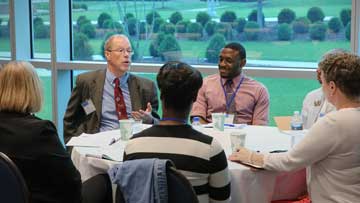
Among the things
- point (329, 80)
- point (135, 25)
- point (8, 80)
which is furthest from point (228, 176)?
point (135, 25)

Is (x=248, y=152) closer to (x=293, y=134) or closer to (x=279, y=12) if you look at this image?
(x=293, y=134)

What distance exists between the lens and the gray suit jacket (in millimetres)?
3795

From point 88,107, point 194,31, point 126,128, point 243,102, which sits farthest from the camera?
point 194,31

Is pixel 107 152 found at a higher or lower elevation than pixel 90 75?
lower

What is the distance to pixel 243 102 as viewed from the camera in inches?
154

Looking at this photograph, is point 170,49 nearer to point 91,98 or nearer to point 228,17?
point 228,17

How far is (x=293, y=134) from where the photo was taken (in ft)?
9.92

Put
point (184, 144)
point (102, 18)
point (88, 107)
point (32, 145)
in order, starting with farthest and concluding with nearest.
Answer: point (102, 18), point (88, 107), point (32, 145), point (184, 144)

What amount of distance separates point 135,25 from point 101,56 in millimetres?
511

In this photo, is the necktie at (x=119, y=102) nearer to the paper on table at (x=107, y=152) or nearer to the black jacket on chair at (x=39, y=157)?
the paper on table at (x=107, y=152)

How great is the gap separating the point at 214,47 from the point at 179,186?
10.9 ft

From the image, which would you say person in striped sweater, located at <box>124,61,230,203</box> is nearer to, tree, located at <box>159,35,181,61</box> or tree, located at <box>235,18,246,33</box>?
tree, located at <box>235,18,246,33</box>

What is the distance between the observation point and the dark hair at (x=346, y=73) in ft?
7.48

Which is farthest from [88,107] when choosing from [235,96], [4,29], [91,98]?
[4,29]
